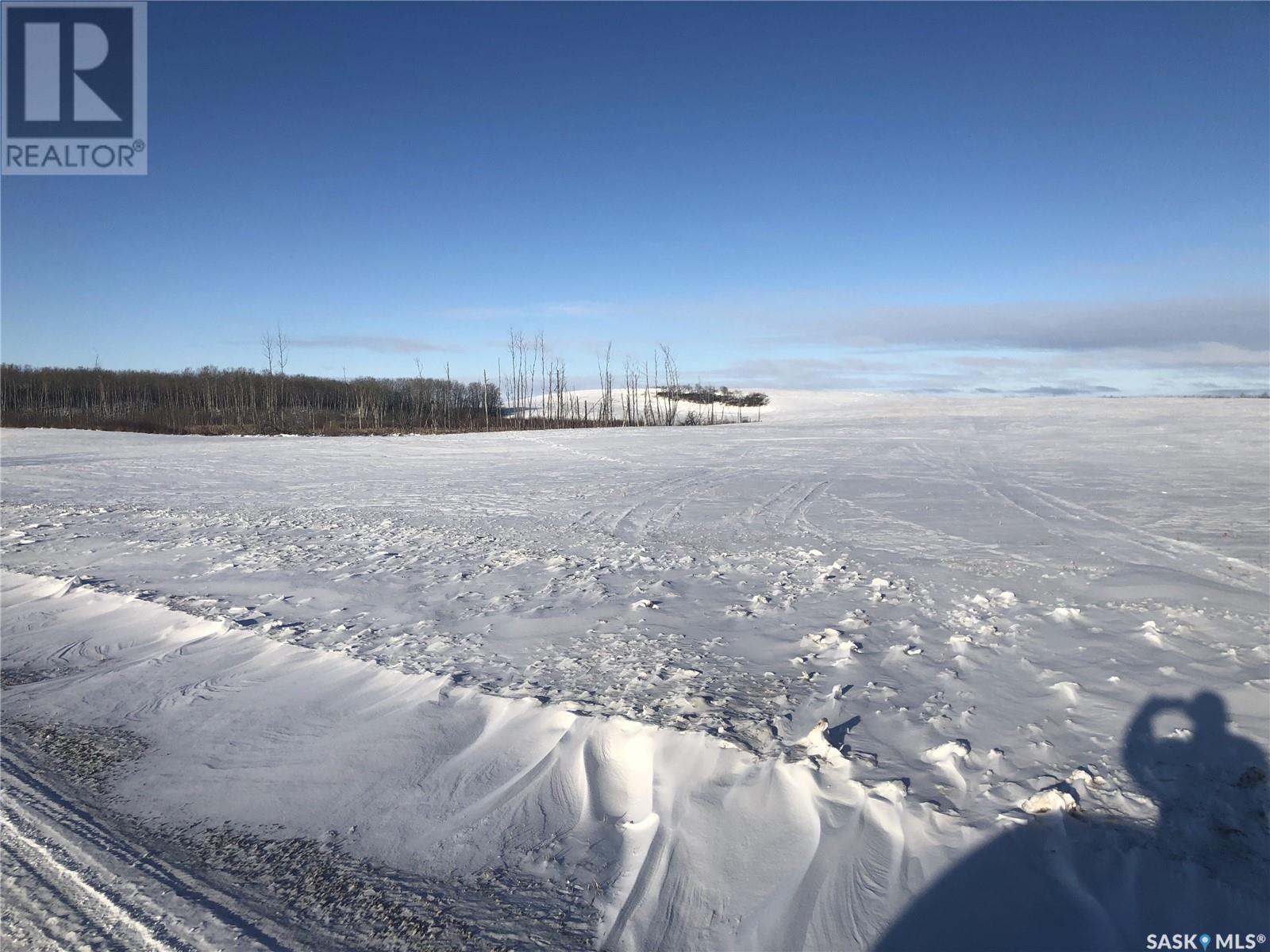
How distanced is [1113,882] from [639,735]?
214 cm

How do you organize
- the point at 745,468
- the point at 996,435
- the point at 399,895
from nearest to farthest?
the point at 399,895 < the point at 745,468 < the point at 996,435

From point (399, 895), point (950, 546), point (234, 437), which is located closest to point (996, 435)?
Answer: point (950, 546)

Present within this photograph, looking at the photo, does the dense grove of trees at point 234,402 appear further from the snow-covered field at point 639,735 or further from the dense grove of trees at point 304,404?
the snow-covered field at point 639,735

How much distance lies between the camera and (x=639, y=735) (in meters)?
3.97

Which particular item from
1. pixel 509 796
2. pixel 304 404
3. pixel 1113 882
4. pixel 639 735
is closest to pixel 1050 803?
pixel 1113 882

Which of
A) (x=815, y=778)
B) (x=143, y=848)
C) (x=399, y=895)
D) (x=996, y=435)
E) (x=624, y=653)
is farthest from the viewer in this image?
(x=996, y=435)

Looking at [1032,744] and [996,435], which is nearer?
[1032,744]

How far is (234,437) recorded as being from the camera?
32.7 metres

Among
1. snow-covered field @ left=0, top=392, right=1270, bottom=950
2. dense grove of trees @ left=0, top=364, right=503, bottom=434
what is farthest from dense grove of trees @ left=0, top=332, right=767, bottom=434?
snow-covered field @ left=0, top=392, right=1270, bottom=950

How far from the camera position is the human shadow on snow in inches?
105

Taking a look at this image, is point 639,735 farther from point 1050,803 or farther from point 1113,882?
point 1113,882

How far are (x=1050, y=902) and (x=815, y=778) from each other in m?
1.03

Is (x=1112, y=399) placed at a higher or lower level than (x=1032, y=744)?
higher

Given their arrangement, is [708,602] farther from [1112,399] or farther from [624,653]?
[1112,399]
